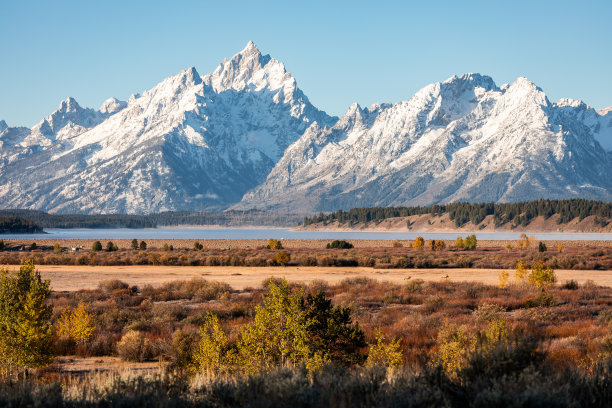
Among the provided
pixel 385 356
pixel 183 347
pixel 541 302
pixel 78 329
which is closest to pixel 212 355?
pixel 183 347

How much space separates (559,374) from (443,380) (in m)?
2.09

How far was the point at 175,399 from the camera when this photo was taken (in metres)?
9.93

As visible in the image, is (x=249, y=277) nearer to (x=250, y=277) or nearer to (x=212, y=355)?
(x=250, y=277)

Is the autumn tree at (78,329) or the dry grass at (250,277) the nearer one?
the autumn tree at (78,329)

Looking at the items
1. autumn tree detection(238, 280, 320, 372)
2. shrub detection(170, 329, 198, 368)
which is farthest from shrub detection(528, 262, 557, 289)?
autumn tree detection(238, 280, 320, 372)

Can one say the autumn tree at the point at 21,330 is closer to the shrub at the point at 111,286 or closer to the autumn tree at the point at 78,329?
the autumn tree at the point at 78,329

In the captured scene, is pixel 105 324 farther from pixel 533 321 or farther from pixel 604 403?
pixel 604 403

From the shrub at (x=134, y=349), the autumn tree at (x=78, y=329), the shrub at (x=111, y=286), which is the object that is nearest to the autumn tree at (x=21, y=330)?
the shrub at (x=134, y=349)

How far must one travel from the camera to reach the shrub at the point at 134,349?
58.5ft

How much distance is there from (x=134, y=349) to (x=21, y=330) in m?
4.07

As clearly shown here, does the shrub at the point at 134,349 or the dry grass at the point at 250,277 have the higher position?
the shrub at the point at 134,349

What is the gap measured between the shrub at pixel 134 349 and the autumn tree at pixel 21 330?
2.90 metres

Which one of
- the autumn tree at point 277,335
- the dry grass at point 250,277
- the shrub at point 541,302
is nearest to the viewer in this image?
the autumn tree at point 277,335

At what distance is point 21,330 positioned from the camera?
47.4 ft
